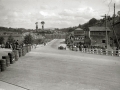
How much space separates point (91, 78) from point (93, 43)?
48.7 meters

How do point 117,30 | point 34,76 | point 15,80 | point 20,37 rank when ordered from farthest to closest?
1. point 20,37
2. point 117,30
3. point 34,76
4. point 15,80

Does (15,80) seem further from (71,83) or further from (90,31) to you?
(90,31)

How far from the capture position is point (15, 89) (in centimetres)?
805

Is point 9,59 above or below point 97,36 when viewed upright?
below

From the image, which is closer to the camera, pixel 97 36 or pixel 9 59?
pixel 9 59

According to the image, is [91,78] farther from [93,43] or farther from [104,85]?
[93,43]

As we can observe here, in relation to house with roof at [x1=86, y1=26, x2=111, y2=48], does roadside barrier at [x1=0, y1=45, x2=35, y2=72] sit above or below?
below

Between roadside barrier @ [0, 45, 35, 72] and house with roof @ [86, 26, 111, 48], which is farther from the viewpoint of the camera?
house with roof @ [86, 26, 111, 48]

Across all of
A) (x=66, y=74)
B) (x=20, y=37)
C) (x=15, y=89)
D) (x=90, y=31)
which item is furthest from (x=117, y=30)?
(x=20, y=37)

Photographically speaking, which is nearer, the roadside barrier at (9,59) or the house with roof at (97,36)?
the roadside barrier at (9,59)

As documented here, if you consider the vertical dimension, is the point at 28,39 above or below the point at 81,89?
above

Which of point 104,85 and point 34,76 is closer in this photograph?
point 104,85

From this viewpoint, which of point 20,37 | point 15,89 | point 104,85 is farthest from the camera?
point 20,37

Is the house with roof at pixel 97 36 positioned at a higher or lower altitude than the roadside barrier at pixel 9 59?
higher
